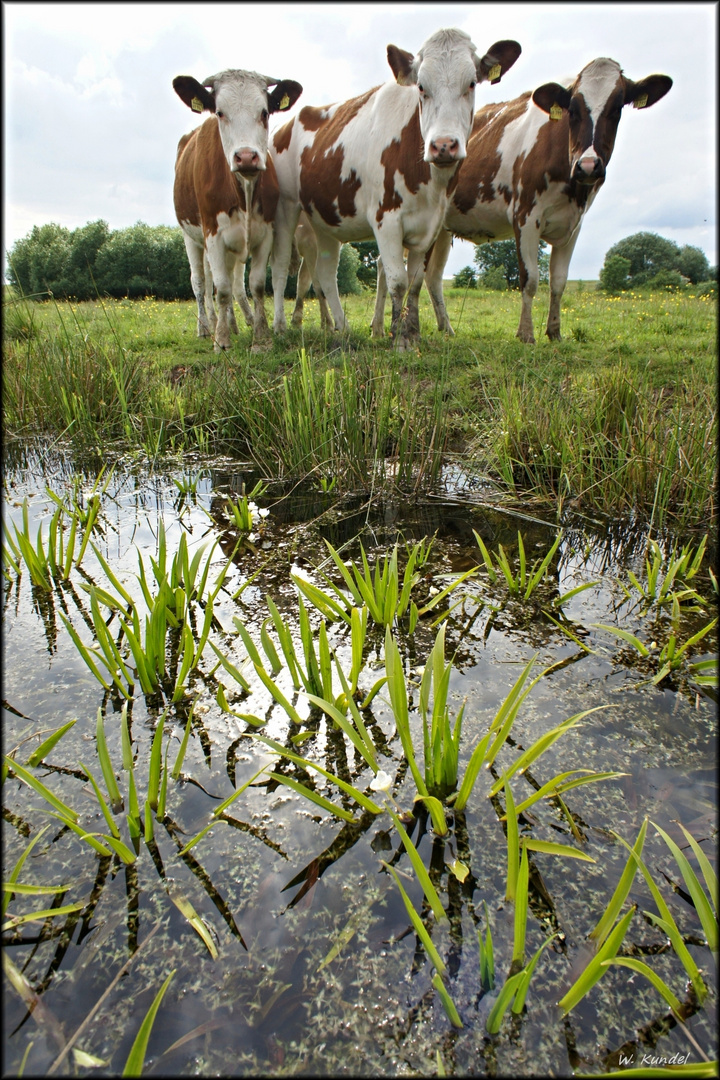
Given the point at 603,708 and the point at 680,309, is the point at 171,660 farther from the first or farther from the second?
the point at 680,309

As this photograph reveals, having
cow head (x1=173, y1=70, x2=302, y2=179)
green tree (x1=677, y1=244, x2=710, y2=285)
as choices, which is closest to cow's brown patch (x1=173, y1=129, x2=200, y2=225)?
cow head (x1=173, y1=70, x2=302, y2=179)

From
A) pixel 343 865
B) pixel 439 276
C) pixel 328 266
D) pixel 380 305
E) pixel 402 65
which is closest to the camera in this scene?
pixel 343 865

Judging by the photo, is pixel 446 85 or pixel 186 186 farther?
pixel 186 186

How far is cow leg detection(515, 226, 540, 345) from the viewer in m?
6.85

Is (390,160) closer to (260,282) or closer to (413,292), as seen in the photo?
(413,292)

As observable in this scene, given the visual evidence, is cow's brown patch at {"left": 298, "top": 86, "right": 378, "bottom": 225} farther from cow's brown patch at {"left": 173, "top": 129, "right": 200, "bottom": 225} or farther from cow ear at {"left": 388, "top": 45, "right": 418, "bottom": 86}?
cow's brown patch at {"left": 173, "top": 129, "right": 200, "bottom": 225}

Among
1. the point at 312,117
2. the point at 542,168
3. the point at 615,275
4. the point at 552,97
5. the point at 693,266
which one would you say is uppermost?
the point at 693,266

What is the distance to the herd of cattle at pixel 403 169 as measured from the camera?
5.72 meters

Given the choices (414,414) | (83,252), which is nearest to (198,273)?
(414,414)

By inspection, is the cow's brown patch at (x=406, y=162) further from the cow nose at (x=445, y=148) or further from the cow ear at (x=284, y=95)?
the cow ear at (x=284, y=95)

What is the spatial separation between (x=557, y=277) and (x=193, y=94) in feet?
13.9

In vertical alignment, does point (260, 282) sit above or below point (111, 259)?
below

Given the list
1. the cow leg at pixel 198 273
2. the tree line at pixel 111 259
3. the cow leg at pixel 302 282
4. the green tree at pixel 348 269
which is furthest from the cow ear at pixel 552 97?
the green tree at pixel 348 269

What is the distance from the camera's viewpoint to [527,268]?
6891mm
